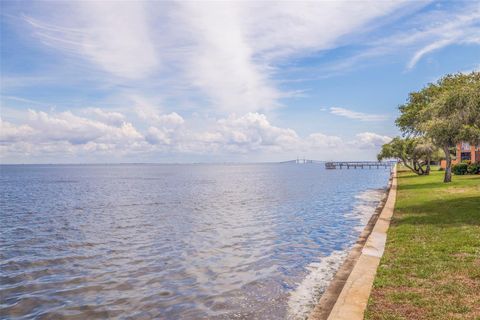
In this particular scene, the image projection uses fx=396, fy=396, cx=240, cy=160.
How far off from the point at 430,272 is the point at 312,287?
10.7ft

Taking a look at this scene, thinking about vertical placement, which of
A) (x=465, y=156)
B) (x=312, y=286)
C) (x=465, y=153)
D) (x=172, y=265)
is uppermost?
(x=465, y=153)

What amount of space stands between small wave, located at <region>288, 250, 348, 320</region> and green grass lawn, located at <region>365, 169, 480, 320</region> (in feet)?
5.87

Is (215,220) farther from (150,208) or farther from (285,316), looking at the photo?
(285,316)

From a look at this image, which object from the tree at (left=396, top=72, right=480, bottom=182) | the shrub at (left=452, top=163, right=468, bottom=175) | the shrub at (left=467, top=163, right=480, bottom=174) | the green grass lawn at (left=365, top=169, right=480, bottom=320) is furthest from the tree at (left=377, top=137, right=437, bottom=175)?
the green grass lawn at (left=365, top=169, right=480, bottom=320)

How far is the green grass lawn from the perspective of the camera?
7188mm

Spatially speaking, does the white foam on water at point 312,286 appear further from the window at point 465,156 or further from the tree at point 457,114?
the window at point 465,156

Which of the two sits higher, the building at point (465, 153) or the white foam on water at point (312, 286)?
the building at point (465, 153)

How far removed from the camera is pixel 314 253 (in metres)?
15.6

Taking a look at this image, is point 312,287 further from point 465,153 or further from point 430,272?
point 465,153

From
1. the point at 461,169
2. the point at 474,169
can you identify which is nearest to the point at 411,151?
the point at 461,169

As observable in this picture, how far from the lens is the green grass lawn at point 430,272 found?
7.19 metres

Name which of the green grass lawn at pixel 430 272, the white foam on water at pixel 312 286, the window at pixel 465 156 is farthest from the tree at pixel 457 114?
the window at pixel 465 156

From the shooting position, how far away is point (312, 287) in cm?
1127

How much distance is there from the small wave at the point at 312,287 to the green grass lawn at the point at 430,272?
70.5 inches
